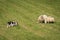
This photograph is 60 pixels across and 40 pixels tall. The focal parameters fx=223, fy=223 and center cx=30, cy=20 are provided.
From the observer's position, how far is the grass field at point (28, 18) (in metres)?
21.3

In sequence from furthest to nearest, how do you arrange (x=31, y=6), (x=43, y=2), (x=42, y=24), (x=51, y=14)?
(x=43, y=2) < (x=31, y=6) < (x=51, y=14) < (x=42, y=24)

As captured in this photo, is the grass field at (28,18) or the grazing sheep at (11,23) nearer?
the grass field at (28,18)

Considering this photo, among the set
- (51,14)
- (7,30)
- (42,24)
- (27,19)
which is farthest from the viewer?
(51,14)

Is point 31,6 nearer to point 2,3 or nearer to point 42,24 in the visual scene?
point 2,3

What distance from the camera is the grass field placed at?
838 inches

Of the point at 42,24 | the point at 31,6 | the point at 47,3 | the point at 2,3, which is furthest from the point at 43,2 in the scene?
the point at 42,24

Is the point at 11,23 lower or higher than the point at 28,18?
lower

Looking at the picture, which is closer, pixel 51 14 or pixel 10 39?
pixel 10 39

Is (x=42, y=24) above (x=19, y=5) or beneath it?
beneath

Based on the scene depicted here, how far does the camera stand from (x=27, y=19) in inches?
1044

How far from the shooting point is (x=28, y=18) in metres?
27.1

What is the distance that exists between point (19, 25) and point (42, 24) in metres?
2.52

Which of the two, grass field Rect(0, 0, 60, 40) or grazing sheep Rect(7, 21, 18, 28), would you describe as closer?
grass field Rect(0, 0, 60, 40)

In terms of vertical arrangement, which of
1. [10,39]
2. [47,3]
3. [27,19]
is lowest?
[10,39]
